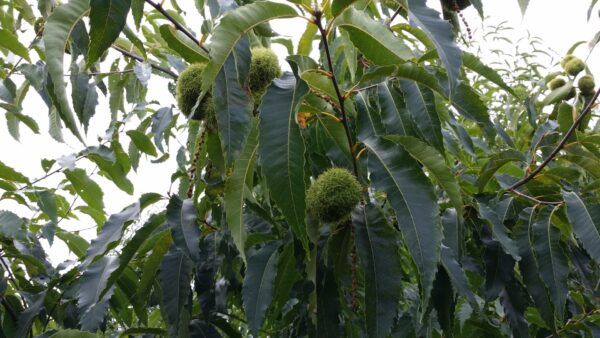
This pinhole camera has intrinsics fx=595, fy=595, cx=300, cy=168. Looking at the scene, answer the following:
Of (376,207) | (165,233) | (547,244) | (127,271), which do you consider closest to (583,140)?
(547,244)

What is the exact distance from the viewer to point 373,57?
1.14 m

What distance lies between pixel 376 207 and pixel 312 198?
5.1 inches

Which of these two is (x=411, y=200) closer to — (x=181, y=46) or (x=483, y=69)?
(x=483, y=69)

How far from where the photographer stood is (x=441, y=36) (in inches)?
37.3

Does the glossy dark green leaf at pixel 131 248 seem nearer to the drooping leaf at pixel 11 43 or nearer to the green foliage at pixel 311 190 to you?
the green foliage at pixel 311 190

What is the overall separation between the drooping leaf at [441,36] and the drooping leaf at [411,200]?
0.53ft

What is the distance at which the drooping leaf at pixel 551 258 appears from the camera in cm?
125

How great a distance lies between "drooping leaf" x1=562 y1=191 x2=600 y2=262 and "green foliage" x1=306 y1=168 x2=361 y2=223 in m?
0.48

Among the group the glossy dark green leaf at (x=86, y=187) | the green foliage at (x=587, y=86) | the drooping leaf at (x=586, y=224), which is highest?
the glossy dark green leaf at (x=86, y=187)

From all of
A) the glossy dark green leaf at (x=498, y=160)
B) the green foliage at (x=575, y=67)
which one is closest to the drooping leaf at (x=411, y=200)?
Result: the glossy dark green leaf at (x=498, y=160)

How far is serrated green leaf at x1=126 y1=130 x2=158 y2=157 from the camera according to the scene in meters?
1.84

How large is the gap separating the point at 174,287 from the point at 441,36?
2.45 feet

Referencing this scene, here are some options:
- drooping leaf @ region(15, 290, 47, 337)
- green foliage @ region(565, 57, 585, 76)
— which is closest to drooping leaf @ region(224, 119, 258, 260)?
drooping leaf @ region(15, 290, 47, 337)

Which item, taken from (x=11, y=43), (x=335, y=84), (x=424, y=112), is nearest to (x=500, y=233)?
(x=424, y=112)
